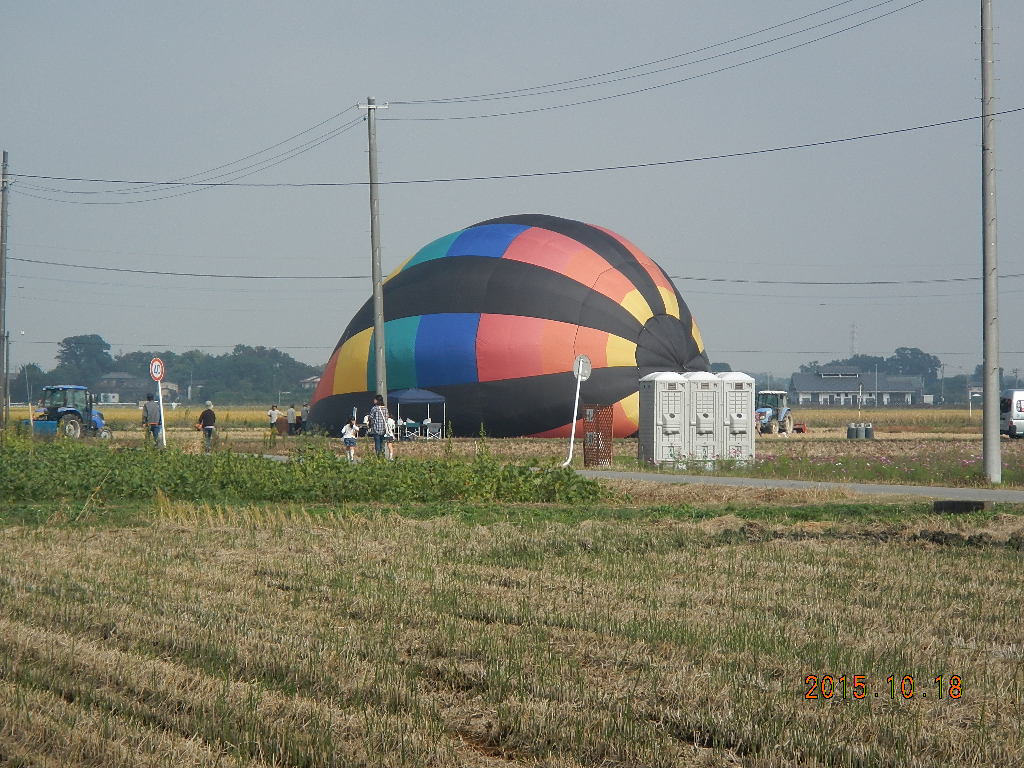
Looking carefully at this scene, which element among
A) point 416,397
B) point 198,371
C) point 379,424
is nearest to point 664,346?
point 416,397

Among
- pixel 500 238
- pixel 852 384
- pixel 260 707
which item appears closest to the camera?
pixel 260 707

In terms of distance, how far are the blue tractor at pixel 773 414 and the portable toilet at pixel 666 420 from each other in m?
23.3

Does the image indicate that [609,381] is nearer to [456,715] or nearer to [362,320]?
[362,320]

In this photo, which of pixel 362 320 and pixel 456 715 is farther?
pixel 362 320

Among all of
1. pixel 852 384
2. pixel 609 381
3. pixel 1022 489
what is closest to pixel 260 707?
pixel 1022 489

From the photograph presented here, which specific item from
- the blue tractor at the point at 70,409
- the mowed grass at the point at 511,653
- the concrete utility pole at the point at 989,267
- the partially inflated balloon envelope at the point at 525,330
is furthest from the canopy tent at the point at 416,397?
the mowed grass at the point at 511,653

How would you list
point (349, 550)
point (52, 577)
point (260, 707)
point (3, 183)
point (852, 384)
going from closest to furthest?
point (260, 707), point (52, 577), point (349, 550), point (3, 183), point (852, 384)

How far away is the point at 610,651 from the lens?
7414mm

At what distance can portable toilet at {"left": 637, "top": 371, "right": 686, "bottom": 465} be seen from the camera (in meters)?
28.8

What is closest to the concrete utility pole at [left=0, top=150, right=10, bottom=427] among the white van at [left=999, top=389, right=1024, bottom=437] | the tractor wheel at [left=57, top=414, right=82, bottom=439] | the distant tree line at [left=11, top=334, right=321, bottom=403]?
the tractor wheel at [left=57, top=414, right=82, bottom=439]

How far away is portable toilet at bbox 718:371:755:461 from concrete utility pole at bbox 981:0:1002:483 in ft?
21.6

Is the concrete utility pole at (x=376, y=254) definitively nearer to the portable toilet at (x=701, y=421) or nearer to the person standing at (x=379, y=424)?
the person standing at (x=379, y=424)

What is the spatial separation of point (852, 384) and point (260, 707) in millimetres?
200827

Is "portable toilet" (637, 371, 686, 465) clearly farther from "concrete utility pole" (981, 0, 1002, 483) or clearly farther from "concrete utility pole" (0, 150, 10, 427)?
"concrete utility pole" (0, 150, 10, 427)
